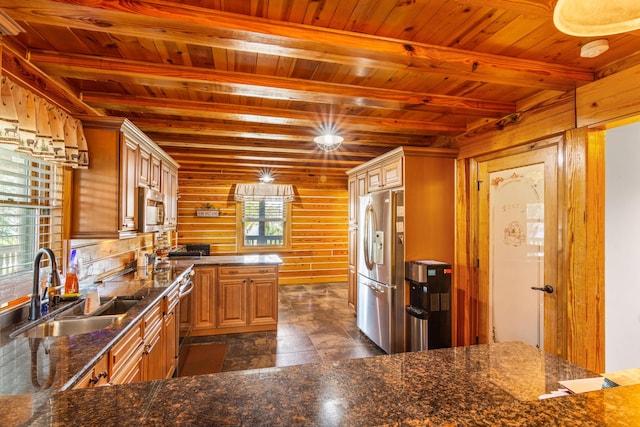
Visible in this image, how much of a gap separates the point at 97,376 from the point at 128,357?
41 centimetres

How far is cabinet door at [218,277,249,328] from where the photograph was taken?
4.03 meters

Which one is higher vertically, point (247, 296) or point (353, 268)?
point (353, 268)

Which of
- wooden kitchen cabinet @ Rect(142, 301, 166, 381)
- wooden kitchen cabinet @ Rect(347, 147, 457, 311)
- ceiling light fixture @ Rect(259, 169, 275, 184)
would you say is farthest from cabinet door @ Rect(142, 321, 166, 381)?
ceiling light fixture @ Rect(259, 169, 275, 184)

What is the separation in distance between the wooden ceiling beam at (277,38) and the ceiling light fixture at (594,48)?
249 mm

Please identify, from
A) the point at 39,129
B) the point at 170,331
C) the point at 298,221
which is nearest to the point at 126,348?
the point at 170,331

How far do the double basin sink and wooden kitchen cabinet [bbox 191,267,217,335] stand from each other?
176cm

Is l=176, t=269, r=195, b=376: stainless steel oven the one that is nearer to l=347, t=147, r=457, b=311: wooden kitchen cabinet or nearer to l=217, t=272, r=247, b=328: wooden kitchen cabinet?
l=217, t=272, r=247, b=328: wooden kitchen cabinet

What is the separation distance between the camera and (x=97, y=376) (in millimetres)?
1405

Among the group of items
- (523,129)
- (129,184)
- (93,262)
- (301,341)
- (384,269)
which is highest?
(523,129)

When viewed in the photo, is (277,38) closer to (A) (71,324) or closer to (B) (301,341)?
(A) (71,324)

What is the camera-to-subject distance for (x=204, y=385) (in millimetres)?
929

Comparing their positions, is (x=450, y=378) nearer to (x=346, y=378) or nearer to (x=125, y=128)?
(x=346, y=378)

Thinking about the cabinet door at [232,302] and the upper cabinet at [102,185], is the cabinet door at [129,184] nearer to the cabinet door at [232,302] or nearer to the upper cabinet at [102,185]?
the upper cabinet at [102,185]

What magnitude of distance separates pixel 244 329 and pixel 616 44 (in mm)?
4359
